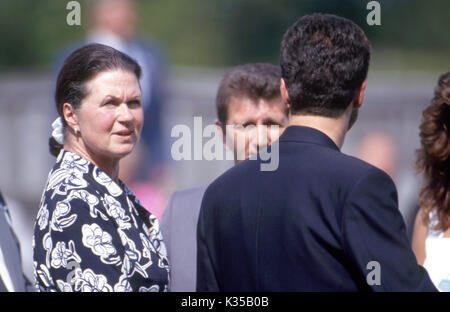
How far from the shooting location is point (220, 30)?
20828 millimetres

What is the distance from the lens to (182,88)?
31.9 ft

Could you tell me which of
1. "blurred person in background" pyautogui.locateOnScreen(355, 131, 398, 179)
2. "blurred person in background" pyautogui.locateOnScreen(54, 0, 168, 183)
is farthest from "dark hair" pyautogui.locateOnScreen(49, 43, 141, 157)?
"blurred person in background" pyautogui.locateOnScreen(355, 131, 398, 179)

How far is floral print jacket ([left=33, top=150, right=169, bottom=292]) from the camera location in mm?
2682

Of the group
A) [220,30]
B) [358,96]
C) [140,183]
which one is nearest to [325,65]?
[358,96]

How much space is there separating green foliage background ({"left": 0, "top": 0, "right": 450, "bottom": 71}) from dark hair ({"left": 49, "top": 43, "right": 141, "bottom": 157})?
1667 centimetres

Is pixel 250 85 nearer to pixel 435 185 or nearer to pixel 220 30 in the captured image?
pixel 435 185

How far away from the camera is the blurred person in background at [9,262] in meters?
3.22

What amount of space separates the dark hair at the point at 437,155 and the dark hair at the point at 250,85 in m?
0.71

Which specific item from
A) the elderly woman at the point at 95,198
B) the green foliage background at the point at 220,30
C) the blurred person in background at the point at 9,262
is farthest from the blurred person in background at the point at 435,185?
the green foliage background at the point at 220,30

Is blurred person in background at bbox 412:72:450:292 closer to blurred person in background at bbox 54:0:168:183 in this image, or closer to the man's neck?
the man's neck

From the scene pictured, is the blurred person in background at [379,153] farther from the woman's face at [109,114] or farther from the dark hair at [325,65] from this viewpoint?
the dark hair at [325,65]

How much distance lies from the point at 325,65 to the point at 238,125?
106 cm

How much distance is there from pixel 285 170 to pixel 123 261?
2.23 ft

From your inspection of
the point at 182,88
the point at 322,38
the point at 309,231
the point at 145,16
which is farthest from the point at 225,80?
the point at 145,16
